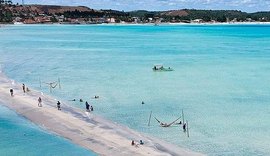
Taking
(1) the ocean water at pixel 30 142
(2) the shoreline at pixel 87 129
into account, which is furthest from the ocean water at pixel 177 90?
(1) the ocean water at pixel 30 142

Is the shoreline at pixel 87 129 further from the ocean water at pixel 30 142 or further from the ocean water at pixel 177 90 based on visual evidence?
the ocean water at pixel 177 90

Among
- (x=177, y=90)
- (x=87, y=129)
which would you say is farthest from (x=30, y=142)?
(x=177, y=90)

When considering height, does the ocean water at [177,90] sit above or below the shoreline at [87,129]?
below

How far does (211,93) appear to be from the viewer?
51031 mm

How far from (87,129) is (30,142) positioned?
4.60m

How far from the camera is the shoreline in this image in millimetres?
29797

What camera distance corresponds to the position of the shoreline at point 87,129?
2980cm

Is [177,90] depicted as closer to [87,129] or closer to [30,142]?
[87,129]

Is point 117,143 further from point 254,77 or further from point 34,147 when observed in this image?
point 254,77

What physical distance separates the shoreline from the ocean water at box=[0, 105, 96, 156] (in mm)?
Answer: 735

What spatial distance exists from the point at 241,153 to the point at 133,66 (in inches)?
1860

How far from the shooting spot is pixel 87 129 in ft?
113

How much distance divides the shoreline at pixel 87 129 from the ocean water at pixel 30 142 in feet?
2.41

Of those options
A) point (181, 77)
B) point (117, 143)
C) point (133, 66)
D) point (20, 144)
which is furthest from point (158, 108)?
point (133, 66)
